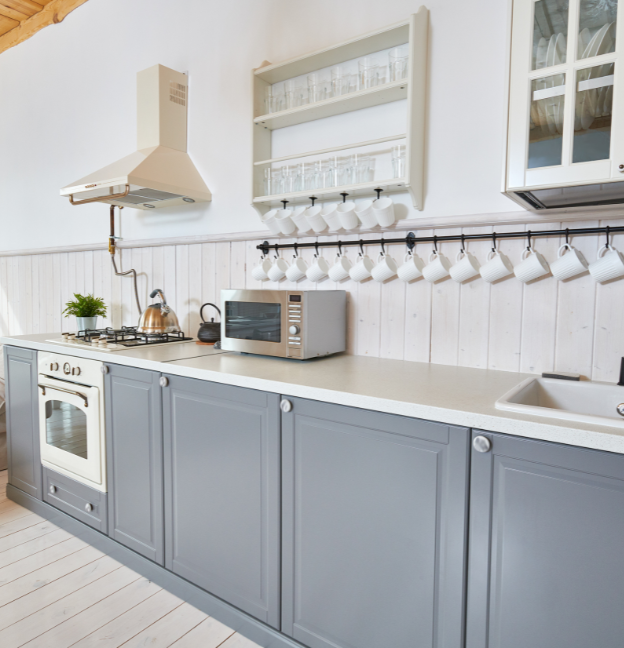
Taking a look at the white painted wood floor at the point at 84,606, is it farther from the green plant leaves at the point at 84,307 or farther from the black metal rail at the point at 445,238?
the black metal rail at the point at 445,238

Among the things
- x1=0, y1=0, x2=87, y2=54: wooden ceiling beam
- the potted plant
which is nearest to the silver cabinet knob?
the potted plant

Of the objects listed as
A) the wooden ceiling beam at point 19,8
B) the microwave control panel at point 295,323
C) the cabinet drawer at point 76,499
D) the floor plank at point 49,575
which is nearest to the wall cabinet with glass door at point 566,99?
the microwave control panel at point 295,323

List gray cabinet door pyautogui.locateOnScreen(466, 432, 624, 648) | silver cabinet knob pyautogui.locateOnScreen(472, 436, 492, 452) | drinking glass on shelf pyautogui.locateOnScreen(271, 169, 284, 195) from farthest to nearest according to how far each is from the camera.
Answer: drinking glass on shelf pyautogui.locateOnScreen(271, 169, 284, 195)
silver cabinet knob pyautogui.locateOnScreen(472, 436, 492, 452)
gray cabinet door pyautogui.locateOnScreen(466, 432, 624, 648)

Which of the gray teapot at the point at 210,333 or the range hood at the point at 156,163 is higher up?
the range hood at the point at 156,163

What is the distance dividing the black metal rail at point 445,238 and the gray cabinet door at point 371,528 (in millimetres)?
835

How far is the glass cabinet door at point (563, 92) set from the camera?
1.19 metres

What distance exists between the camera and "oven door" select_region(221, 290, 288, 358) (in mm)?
1843

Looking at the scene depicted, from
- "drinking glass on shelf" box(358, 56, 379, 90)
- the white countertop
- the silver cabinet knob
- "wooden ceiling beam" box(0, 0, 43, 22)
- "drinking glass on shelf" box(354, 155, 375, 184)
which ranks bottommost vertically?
the silver cabinet knob

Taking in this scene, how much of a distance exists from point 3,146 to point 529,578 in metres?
4.64

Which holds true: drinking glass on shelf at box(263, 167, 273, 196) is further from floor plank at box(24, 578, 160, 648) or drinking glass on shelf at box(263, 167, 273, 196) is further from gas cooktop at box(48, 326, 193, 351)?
floor plank at box(24, 578, 160, 648)

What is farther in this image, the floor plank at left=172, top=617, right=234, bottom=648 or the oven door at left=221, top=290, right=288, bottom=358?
the oven door at left=221, top=290, right=288, bottom=358

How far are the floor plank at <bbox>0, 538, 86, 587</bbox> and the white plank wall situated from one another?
1.17 m

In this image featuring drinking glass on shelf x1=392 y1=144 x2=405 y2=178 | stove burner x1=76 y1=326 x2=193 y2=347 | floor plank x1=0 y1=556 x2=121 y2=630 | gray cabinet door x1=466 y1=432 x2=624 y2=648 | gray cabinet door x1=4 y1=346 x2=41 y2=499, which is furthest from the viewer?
gray cabinet door x1=4 y1=346 x2=41 y2=499

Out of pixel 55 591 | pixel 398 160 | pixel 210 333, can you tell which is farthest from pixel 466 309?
pixel 55 591
